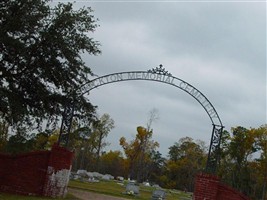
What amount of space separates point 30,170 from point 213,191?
258 inches

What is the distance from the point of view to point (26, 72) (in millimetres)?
18359

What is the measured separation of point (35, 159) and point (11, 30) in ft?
17.8

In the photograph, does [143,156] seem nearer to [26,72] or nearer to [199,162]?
[199,162]

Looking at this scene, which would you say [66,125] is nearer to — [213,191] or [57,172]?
[57,172]

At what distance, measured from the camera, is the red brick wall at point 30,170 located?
15.8 meters

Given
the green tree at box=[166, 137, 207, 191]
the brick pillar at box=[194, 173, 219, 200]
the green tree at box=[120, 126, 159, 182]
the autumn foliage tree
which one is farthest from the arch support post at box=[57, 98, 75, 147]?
the green tree at box=[166, 137, 207, 191]

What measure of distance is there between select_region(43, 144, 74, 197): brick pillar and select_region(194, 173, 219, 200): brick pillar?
4901 millimetres

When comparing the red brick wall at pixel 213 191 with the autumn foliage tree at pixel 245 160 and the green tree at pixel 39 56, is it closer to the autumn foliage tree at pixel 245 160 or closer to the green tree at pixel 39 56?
the green tree at pixel 39 56

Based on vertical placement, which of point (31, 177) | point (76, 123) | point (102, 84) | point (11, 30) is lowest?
point (31, 177)

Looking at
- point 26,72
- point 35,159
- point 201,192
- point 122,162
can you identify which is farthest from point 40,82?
point 122,162

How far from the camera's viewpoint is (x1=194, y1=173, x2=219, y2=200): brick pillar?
1430 cm

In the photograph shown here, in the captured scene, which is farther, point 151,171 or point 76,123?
point 151,171

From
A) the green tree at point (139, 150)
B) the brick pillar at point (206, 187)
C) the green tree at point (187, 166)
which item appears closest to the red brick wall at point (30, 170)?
the brick pillar at point (206, 187)

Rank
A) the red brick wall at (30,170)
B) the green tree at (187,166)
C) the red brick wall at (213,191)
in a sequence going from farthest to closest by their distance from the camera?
1. the green tree at (187,166)
2. the red brick wall at (30,170)
3. the red brick wall at (213,191)
